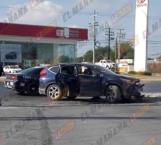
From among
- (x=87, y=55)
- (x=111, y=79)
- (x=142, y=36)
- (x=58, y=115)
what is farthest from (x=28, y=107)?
(x=87, y=55)

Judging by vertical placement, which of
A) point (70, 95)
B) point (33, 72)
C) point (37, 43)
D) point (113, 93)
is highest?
point (37, 43)

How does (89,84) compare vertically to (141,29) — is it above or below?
below

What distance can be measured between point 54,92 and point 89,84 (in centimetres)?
142

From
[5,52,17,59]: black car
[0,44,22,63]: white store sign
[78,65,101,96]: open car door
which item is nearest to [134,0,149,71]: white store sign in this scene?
[0,44,22,63]: white store sign

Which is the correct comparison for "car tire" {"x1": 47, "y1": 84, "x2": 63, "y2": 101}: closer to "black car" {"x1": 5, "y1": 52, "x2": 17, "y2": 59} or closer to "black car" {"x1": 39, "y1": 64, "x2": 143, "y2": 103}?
"black car" {"x1": 39, "y1": 64, "x2": 143, "y2": 103}

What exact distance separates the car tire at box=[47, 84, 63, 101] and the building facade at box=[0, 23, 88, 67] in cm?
4139

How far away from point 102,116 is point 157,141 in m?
4.22

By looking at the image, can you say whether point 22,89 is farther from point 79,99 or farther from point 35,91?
point 79,99

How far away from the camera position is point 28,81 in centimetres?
2081

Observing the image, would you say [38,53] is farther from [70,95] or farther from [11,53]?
[70,95]

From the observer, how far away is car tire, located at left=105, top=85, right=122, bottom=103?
18947 mm

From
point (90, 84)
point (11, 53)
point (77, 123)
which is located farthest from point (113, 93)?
point (11, 53)

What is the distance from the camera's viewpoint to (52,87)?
19422mm

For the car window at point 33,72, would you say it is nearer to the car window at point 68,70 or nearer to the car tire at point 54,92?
the car window at point 68,70
